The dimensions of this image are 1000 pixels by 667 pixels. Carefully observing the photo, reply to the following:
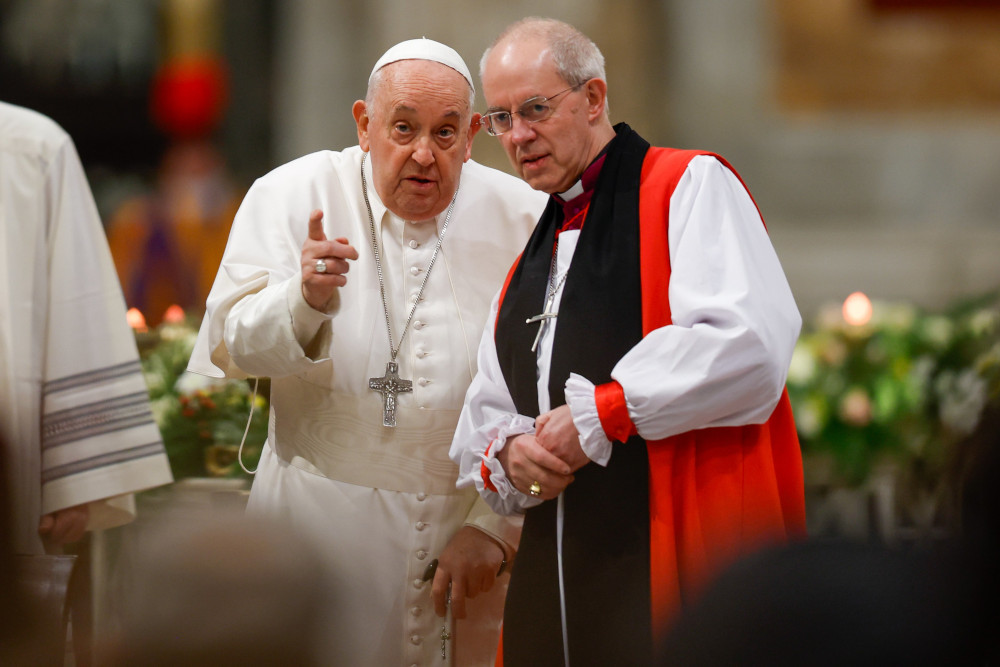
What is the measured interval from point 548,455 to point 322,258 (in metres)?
0.73

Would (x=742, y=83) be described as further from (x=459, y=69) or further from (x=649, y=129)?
(x=459, y=69)

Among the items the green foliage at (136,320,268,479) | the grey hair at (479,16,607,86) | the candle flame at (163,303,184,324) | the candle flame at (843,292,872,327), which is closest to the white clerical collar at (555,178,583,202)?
the grey hair at (479,16,607,86)

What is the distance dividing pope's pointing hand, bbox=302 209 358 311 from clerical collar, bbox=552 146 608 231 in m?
0.55

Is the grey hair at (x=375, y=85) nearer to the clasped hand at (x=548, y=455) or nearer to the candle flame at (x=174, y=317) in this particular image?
the clasped hand at (x=548, y=455)

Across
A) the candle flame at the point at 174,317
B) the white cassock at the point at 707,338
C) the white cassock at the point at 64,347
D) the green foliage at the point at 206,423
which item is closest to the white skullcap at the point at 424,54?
the white cassock at the point at 707,338

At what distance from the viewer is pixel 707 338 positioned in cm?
239

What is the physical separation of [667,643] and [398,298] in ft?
6.68

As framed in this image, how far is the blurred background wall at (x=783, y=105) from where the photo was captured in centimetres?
605

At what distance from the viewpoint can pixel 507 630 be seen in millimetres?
2832

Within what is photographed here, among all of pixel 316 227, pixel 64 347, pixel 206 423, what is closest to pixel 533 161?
pixel 316 227

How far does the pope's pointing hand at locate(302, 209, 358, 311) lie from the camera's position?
8.98 feet

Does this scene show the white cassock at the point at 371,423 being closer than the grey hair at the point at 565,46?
No

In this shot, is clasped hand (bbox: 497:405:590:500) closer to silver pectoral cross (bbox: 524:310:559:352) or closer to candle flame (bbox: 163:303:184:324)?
silver pectoral cross (bbox: 524:310:559:352)

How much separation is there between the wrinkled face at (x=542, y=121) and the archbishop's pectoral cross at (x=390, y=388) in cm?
70
